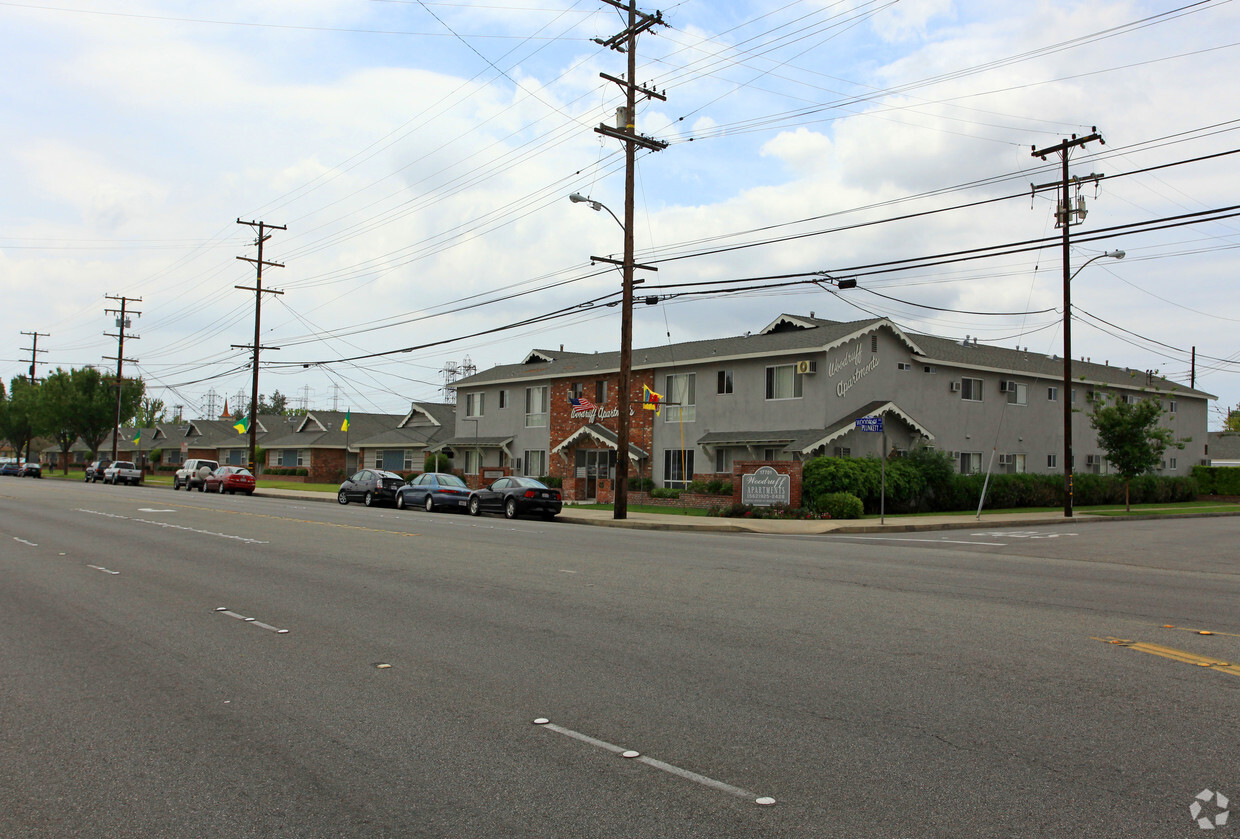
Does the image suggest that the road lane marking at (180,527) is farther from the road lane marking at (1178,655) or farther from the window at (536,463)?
the window at (536,463)

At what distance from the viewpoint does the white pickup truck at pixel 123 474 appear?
62.0 meters

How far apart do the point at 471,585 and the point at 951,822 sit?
328 inches

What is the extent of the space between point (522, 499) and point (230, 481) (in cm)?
2481

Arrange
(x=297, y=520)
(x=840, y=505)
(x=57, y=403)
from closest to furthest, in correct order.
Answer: (x=297, y=520)
(x=840, y=505)
(x=57, y=403)

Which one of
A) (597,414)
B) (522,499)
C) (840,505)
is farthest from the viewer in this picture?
(597,414)

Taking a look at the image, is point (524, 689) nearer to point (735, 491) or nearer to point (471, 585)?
point (471, 585)

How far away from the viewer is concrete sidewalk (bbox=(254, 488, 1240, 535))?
85.7ft

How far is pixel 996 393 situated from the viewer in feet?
142

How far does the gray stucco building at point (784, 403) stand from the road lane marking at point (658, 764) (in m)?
23.8

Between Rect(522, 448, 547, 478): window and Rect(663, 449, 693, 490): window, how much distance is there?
8.53m

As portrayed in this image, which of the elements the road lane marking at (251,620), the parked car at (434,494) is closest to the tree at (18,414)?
the parked car at (434,494)

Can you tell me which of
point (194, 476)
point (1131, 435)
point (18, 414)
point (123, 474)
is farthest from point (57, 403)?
point (1131, 435)

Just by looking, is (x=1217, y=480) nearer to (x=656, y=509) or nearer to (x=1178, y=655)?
(x=656, y=509)

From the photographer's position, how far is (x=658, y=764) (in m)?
5.08
